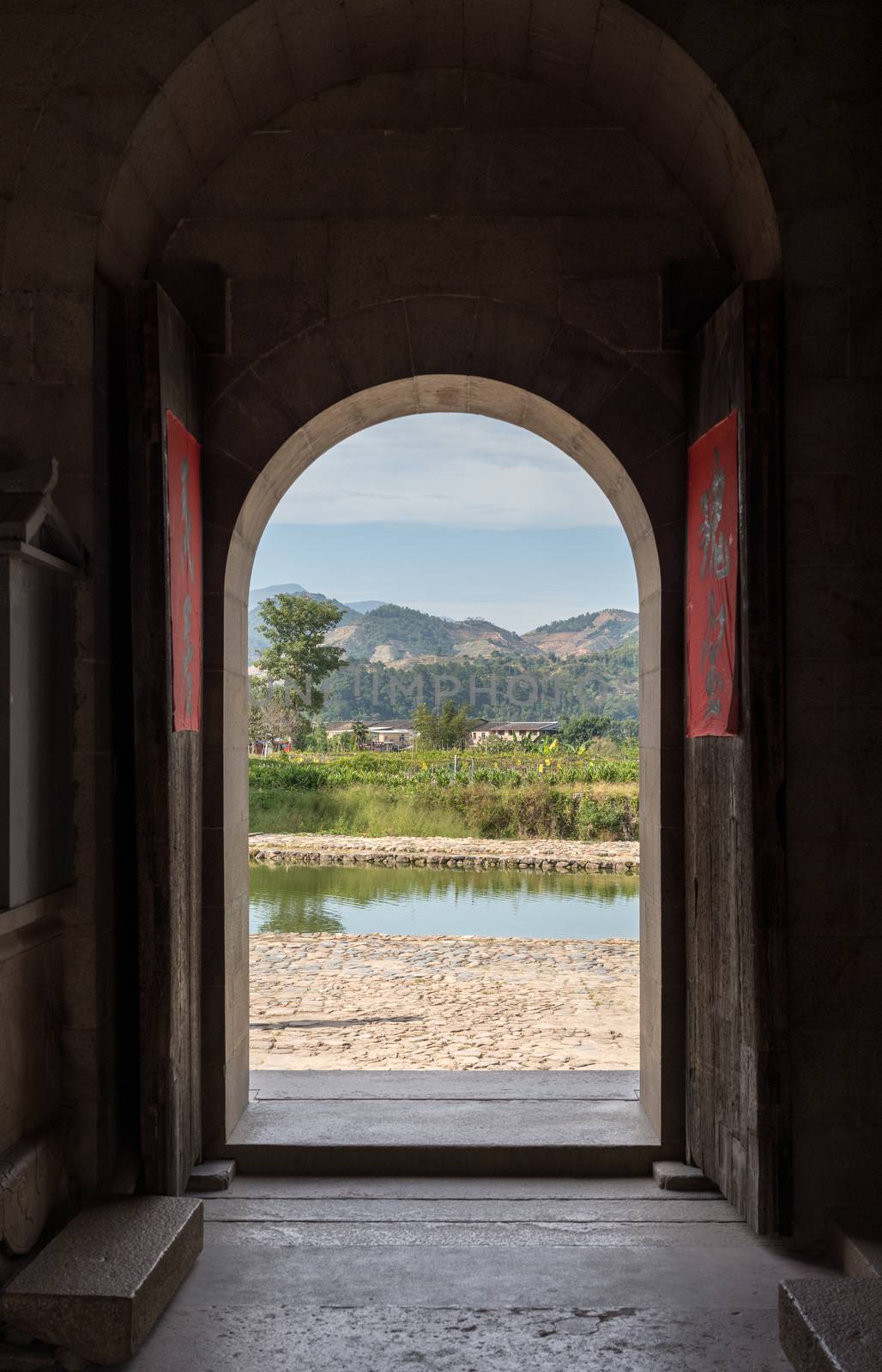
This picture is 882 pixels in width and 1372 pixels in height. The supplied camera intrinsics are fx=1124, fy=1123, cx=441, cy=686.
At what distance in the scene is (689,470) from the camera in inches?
174

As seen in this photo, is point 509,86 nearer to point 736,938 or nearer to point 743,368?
point 743,368

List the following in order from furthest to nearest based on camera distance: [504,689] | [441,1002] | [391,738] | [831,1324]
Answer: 1. [504,689]
2. [391,738]
3. [441,1002]
4. [831,1324]

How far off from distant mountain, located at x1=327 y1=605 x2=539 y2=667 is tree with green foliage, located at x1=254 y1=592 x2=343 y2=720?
6241 cm

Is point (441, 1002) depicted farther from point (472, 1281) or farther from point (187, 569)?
point (187, 569)

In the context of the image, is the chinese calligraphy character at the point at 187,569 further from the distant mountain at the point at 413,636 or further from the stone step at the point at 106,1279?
the distant mountain at the point at 413,636

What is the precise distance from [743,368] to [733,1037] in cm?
231

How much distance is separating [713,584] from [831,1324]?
Answer: 2335 mm

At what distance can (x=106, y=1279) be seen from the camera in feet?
10.2

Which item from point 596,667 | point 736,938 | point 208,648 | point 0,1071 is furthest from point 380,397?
point 596,667

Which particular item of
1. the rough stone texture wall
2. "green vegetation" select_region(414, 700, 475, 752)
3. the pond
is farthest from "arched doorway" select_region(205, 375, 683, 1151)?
"green vegetation" select_region(414, 700, 475, 752)

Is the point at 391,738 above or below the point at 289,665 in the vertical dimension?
below

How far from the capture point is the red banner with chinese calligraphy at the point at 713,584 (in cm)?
388

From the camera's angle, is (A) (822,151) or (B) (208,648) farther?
(B) (208,648)

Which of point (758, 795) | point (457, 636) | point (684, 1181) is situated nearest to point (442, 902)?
point (684, 1181)
